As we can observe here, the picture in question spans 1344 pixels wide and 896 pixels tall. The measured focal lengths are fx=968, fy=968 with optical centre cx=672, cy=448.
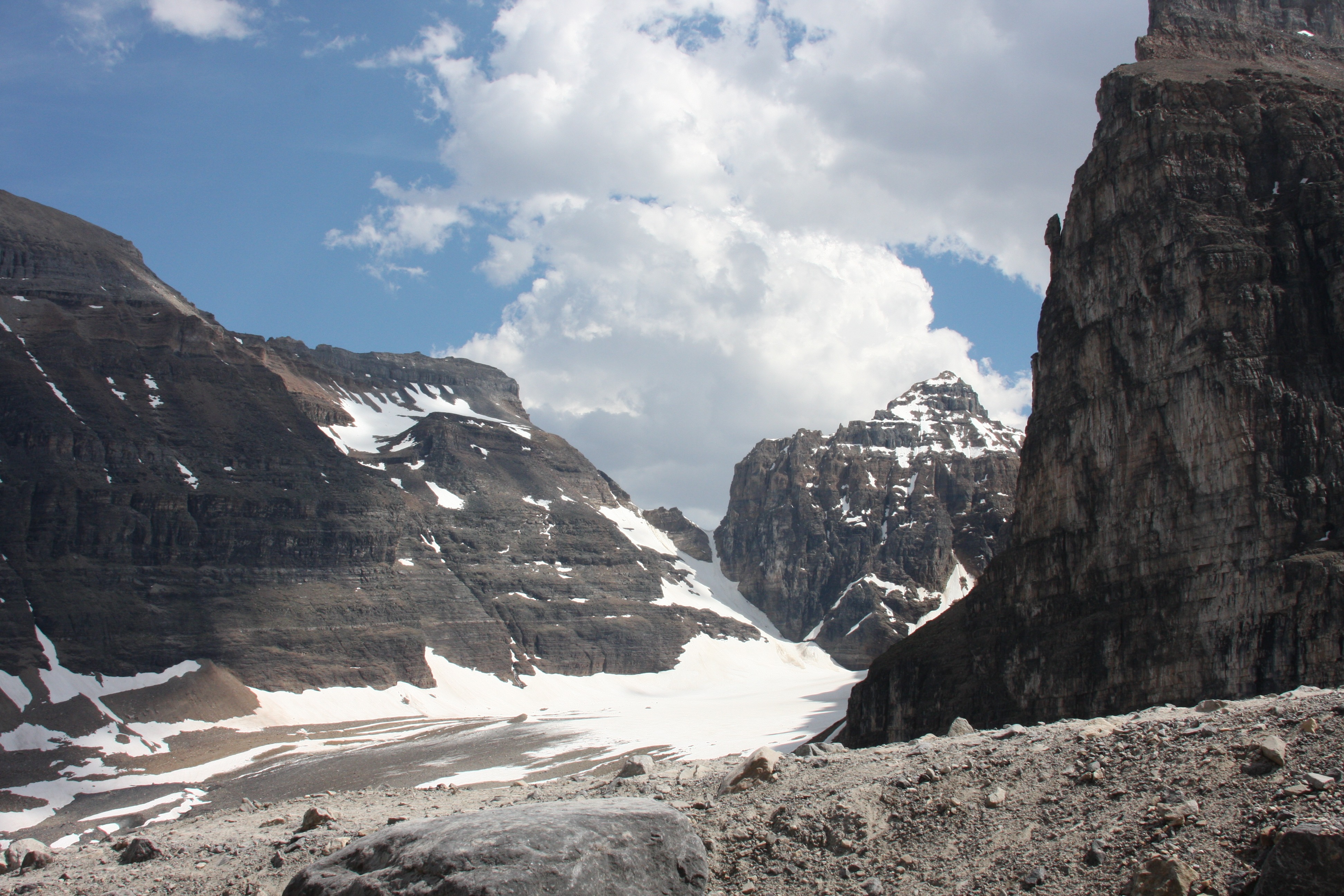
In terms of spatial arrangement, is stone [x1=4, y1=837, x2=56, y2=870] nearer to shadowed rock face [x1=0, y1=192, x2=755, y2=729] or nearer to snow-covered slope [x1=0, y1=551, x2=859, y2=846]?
snow-covered slope [x1=0, y1=551, x2=859, y2=846]

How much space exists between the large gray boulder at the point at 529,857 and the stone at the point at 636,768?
336 inches

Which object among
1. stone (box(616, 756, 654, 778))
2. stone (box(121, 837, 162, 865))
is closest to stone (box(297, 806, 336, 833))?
stone (box(121, 837, 162, 865))

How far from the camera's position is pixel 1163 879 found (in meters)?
10.2

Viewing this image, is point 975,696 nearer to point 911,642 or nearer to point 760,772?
point 911,642

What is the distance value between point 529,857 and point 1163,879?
22.9 ft

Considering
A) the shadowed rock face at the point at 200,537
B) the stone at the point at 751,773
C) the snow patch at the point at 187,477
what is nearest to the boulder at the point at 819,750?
the stone at the point at 751,773

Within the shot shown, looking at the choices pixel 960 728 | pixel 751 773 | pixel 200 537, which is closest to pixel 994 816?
pixel 751 773

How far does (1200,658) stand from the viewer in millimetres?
48656

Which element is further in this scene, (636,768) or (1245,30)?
(1245,30)


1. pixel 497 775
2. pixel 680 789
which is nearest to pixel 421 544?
pixel 497 775

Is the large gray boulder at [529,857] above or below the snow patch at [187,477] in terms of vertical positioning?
below

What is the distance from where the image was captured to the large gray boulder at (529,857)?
1130 centimetres

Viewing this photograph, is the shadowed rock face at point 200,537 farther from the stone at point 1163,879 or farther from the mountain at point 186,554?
the stone at point 1163,879

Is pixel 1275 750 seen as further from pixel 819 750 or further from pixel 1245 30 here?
pixel 1245 30
